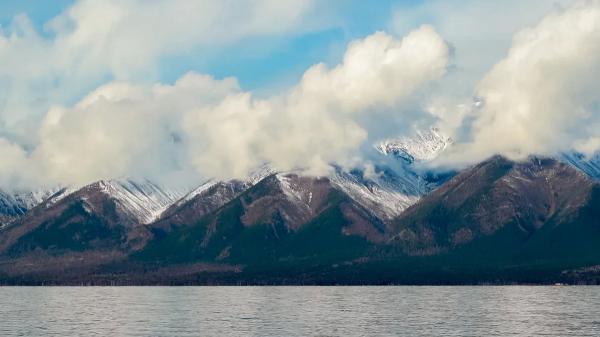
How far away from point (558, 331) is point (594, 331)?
6956 millimetres

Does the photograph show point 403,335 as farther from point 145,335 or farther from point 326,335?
point 145,335

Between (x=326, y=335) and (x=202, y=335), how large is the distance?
2509 centimetres

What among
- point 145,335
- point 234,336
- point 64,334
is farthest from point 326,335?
point 64,334

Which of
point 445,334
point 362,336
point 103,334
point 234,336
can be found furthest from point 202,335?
point 445,334

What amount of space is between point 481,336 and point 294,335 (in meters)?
36.2

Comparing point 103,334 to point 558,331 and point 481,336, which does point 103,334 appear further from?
point 558,331

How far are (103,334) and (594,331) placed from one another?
98.2 metres

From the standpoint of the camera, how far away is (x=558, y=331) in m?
199

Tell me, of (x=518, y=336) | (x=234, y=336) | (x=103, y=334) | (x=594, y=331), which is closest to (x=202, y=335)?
(x=234, y=336)

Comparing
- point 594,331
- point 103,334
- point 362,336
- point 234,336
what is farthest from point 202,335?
point 594,331

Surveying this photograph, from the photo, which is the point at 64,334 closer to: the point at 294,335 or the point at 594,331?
the point at 294,335

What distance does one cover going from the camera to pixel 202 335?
650 ft

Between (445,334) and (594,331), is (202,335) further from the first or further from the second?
(594,331)

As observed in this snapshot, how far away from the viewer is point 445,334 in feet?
639
